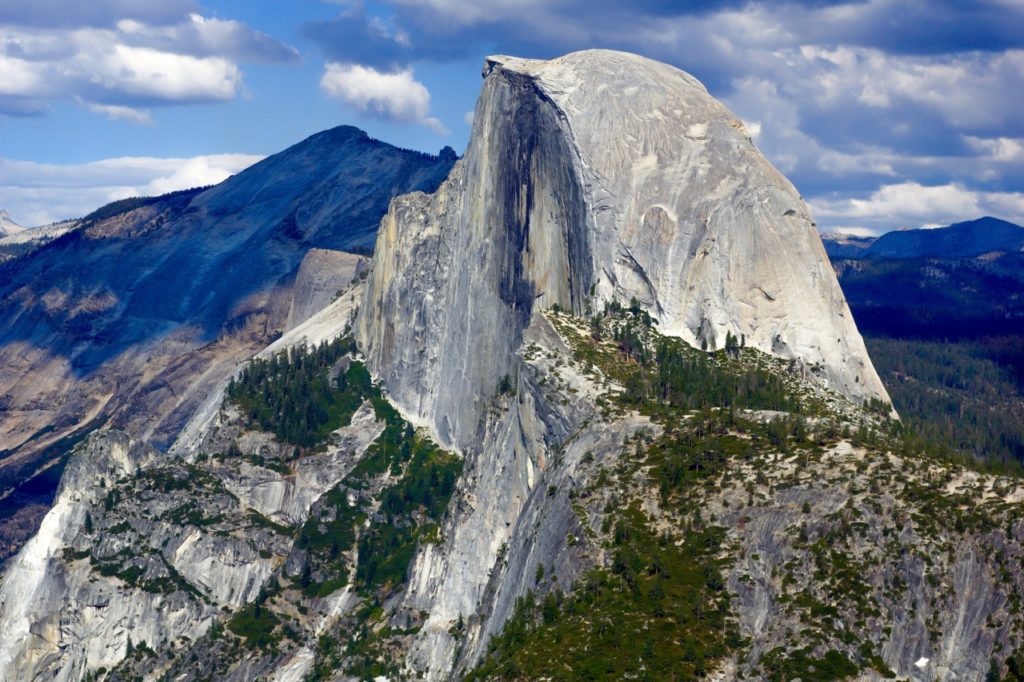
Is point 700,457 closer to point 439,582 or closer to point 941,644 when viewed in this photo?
point 941,644

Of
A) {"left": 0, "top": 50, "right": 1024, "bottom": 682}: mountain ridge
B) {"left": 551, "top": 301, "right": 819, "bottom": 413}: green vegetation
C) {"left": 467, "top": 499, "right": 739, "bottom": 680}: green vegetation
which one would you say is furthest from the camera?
{"left": 551, "top": 301, "right": 819, "bottom": 413}: green vegetation

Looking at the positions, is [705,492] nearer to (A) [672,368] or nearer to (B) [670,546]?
(B) [670,546]

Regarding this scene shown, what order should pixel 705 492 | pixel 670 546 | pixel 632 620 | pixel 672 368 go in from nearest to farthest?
pixel 632 620 → pixel 670 546 → pixel 705 492 → pixel 672 368

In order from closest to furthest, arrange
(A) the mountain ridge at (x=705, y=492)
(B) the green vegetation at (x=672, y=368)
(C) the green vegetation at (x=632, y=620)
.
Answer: (A) the mountain ridge at (x=705, y=492)
(C) the green vegetation at (x=632, y=620)
(B) the green vegetation at (x=672, y=368)

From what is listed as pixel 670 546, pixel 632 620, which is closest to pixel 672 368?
pixel 670 546

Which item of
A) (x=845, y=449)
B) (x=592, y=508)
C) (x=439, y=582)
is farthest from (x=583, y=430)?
(x=439, y=582)

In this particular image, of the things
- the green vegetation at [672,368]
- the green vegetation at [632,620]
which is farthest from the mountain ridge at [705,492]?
the green vegetation at [672,368]

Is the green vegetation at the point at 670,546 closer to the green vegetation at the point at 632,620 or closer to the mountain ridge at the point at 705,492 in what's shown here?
the green vegetation at the point at 632,620

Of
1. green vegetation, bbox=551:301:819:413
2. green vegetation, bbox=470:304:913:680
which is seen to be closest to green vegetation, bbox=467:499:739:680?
green vegetation, bbox=470:304:913:680

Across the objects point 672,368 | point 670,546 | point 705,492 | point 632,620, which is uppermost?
point 672,368

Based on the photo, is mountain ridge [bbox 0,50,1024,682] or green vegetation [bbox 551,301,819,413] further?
green vegetation [bbox 551,301,819,413]

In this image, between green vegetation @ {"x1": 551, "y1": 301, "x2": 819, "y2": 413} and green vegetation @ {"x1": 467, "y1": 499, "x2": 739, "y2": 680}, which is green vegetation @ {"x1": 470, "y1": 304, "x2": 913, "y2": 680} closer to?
green vegetation @ {"x1": 467, "y1": 499, "x2": 739, "y2": 680}

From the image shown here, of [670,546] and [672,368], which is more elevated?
[672,368]
